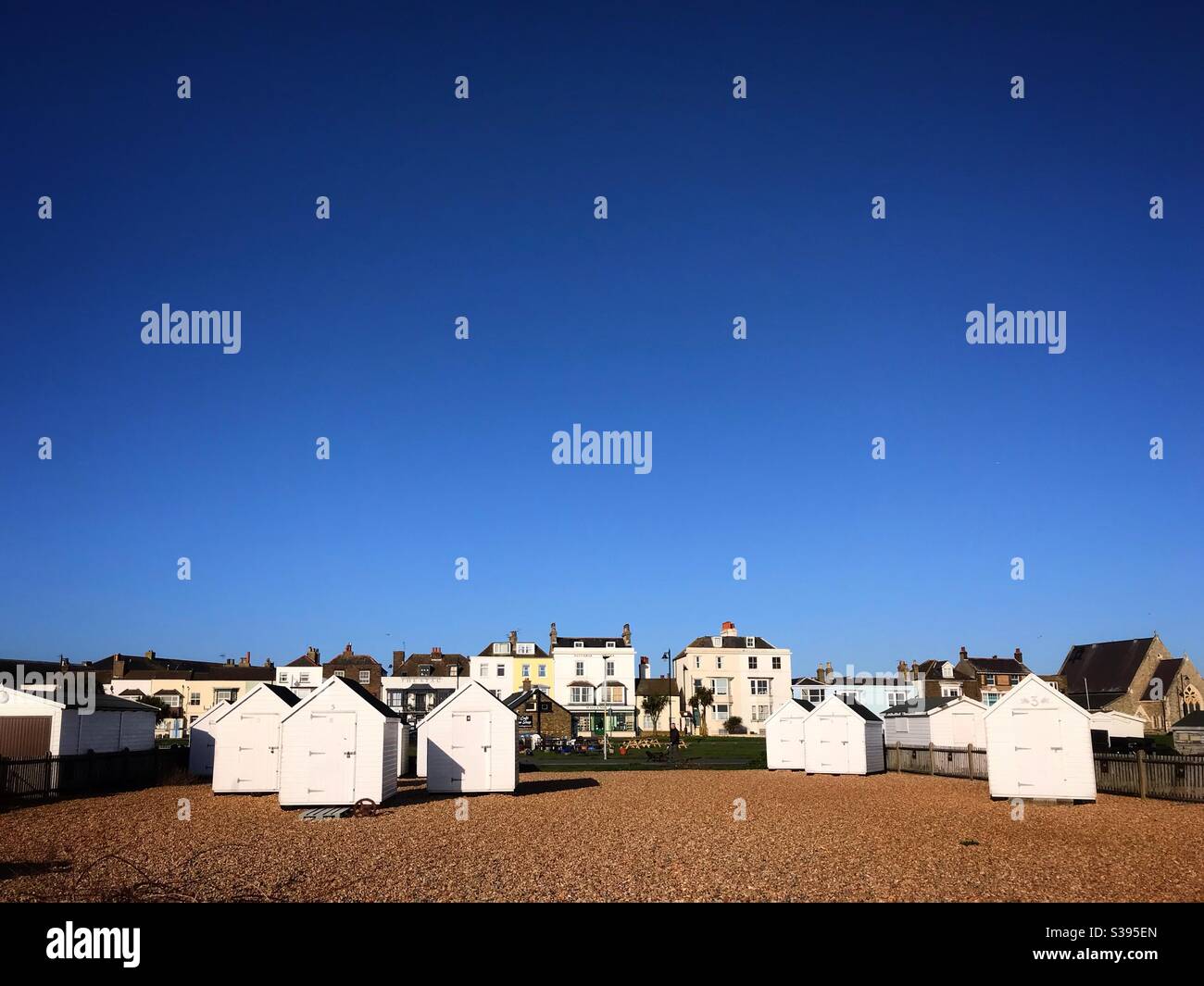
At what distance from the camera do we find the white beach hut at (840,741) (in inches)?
1690

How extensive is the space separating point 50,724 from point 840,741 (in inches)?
1333

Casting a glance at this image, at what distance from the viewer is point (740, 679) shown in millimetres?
89938

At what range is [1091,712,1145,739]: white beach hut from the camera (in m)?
56.1

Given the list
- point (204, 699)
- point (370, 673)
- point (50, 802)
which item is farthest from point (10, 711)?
point (204, 699)

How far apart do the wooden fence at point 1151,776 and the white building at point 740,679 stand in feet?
188

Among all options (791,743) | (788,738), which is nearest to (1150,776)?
(791,743)

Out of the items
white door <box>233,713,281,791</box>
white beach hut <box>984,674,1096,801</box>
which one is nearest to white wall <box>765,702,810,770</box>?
white beach hut <box>984,674,1096,801</box>

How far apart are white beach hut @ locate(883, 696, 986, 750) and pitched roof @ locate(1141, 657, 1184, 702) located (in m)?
38.5

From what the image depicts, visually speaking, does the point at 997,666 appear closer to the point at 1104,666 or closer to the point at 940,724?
the point at 1104,666

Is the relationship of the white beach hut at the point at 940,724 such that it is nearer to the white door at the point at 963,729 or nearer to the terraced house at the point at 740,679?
the white door at the point at 963,729

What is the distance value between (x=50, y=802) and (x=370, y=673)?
58923 millimetres

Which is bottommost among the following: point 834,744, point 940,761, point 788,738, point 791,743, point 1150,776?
point 940,761
